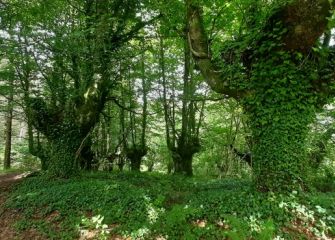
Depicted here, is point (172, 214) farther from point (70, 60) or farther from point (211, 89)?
point (70, 60)

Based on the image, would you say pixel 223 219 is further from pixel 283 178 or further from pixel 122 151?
pixel 122 151

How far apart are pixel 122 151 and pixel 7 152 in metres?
6.43

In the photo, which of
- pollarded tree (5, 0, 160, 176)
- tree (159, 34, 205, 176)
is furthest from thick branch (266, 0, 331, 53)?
tree (159, 34, 205, 176)

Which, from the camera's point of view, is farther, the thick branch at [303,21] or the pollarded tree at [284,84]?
the pollarded tree at [284,84]

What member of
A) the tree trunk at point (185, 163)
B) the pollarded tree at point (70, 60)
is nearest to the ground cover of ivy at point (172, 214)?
the pollarded tree at point (70, 60)

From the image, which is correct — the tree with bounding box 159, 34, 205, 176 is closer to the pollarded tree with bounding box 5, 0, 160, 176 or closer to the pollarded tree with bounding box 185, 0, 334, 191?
the pollarded tree with bounding box 5, 0, 160, 176

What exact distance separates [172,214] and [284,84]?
3.58m

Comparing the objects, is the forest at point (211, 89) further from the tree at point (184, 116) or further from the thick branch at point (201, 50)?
the tree at point (184, 116)

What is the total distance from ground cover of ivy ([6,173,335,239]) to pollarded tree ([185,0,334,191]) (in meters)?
0.64

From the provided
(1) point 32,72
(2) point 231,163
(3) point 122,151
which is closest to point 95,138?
(3) point 122,151

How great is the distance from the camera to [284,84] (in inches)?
267

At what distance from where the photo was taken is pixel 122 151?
611 inches

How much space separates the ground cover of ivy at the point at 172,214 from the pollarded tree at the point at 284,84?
0.64 m

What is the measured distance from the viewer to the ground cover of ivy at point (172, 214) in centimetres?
569
